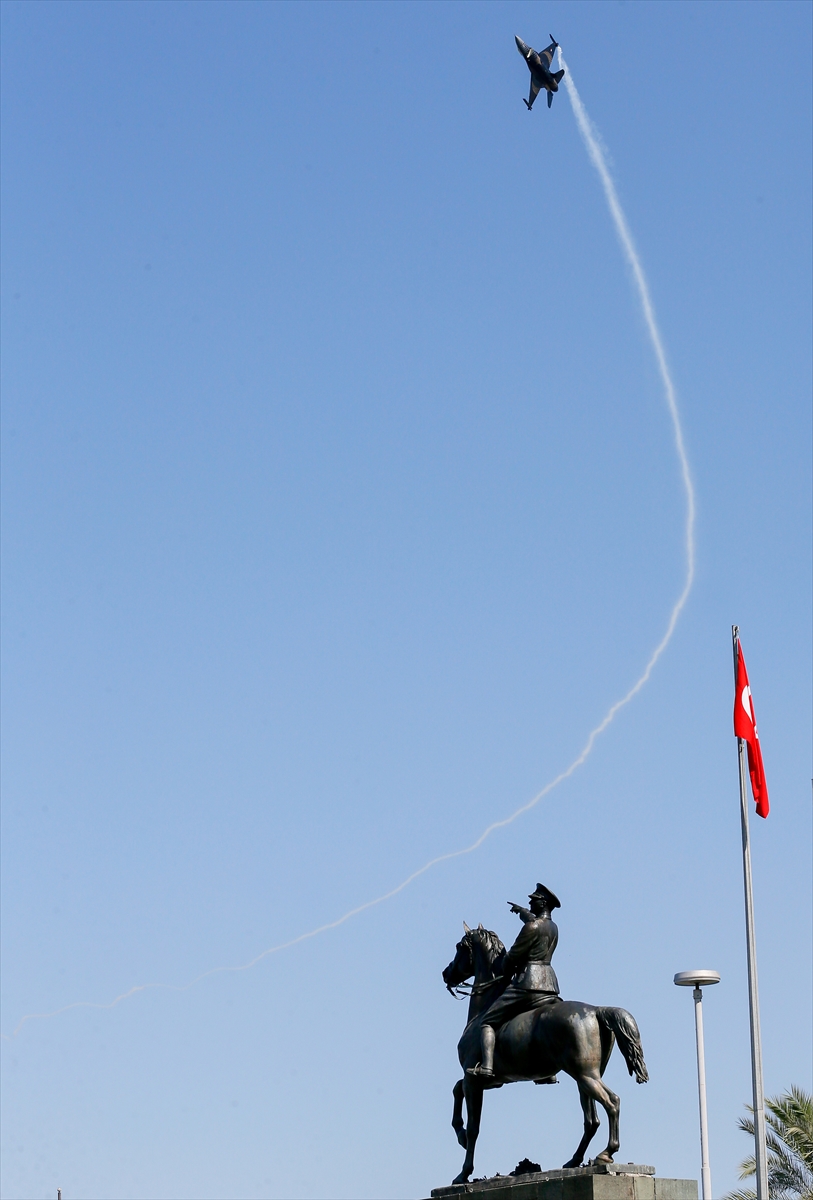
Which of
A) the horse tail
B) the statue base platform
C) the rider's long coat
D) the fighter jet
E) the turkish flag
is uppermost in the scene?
the fighter jet

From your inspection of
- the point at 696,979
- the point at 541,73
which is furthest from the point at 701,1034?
the point at 541,73

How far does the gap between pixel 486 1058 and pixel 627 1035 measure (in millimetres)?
→ 2071

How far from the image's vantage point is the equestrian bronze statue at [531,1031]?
21.3 metres

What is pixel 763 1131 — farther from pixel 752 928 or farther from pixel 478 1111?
pixel 478 1111

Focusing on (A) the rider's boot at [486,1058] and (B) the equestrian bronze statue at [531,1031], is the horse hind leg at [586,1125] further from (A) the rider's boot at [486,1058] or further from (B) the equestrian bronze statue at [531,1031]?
(A) the rider's boot at [486,1058]

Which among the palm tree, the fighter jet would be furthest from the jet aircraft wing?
the palm tree

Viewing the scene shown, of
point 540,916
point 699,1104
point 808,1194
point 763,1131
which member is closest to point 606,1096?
point 540,916

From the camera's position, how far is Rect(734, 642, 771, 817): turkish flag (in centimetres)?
2644

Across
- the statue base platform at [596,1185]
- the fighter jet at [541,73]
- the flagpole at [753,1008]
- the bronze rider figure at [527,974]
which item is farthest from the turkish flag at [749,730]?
the fighter jet at [541,73]

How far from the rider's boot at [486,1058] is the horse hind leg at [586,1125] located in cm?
142

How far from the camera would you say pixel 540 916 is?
22.9 meters

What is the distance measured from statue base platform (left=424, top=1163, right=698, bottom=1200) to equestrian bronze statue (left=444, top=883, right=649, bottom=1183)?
0.24 m

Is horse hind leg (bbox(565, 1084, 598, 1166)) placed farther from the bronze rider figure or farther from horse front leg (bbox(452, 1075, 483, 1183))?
horse front leg (bbox(452, 1075, 483, 1183))

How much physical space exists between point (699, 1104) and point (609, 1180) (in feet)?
23.3
